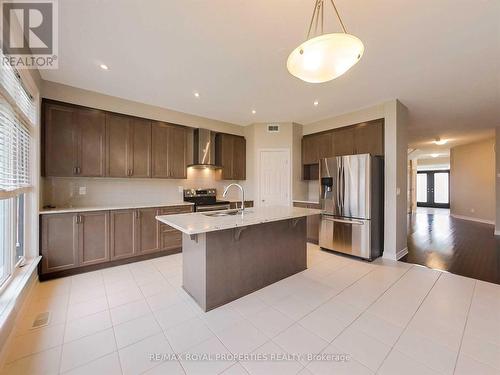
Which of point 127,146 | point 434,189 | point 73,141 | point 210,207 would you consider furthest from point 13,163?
point 434,189

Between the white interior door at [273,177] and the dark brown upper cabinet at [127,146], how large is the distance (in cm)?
248

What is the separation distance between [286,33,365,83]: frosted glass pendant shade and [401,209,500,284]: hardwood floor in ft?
11.3

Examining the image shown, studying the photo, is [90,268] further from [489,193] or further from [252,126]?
[489,193]

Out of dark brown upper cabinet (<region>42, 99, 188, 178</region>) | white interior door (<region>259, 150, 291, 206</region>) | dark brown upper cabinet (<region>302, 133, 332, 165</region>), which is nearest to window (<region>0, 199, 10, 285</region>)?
dark brown upper cabinet (<region>42, 99, 188, 178</region>)

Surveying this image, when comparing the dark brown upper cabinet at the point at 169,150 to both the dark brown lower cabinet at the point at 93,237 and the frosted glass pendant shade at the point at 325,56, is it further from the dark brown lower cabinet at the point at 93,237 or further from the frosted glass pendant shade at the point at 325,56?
the frosted glass pendant shade at the point at 325,56

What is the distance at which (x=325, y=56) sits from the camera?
4.93 feet

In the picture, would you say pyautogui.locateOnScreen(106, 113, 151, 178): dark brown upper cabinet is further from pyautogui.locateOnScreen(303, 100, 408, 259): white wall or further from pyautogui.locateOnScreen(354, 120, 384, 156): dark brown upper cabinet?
pyautogui.locateOnScreen(303, 100, 408, 259): white wall

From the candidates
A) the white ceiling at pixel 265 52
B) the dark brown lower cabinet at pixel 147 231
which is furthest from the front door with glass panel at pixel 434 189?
the dark brown lower cabinet at pixel 147 231

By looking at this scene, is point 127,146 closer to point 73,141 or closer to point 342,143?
point 73,141

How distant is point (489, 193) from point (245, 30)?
944 cm

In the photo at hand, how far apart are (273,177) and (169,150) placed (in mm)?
2384

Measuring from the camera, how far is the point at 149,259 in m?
3.59

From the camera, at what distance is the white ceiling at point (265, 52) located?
70.7 inches

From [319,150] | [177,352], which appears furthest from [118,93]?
[319,150]
